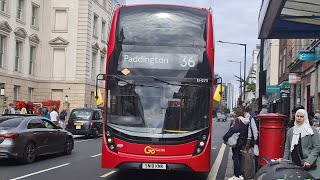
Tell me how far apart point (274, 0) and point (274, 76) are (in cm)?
5711

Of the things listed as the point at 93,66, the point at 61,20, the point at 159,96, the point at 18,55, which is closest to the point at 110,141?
the point at 159,96

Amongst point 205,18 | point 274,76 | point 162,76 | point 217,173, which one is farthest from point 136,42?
point 274,76

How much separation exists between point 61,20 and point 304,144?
46102 millimetres

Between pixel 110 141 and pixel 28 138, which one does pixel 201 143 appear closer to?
pixel 110 141

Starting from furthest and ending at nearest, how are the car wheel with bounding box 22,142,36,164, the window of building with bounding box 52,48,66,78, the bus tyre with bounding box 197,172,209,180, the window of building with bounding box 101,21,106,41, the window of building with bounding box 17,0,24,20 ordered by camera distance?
1. the window of building with bounding box 101,21,106,41
2. the window of building with bounding box 52,48,66,78
3. the window of building with bounding box 17,0,24,20
4. the car wheel with bounding box 22,142,36,164
5. the bus tyre with bounding box 197,172,209,180

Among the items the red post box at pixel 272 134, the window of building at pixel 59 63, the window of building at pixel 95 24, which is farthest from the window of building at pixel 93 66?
the red post box at pixel 272 134

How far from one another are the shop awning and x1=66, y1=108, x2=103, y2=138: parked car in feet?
42.8

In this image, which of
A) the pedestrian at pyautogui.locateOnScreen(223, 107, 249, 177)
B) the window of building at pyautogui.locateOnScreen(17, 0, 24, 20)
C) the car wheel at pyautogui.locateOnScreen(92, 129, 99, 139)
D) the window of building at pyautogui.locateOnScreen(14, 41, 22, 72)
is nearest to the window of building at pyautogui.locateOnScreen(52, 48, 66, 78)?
the window of building at pyautogui.locateOnScreen(14, 41, 22, 72)

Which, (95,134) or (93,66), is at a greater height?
(93,66)

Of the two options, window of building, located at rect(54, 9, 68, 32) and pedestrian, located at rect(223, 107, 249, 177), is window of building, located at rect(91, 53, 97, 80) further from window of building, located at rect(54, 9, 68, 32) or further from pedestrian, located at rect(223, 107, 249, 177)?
pedestrian, located at rect(223, 107, 249, 177)

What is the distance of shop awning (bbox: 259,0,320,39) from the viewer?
10080mm

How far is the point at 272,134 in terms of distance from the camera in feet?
31.6

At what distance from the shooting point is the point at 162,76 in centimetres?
1042

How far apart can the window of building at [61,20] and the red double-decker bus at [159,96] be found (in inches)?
1617
